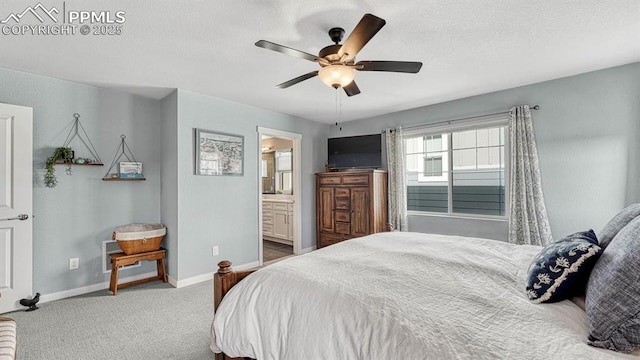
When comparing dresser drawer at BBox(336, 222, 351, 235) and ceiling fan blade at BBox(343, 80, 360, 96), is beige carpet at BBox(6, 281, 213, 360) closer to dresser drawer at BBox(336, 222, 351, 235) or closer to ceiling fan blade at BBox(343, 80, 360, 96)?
dresser drawer at BBox(336, 222, 351, 235)

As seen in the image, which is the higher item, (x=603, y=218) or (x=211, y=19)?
(x=211, y=19)

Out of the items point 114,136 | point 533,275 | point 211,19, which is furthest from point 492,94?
point 114,136

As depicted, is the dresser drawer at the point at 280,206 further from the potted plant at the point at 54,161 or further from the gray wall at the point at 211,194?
the potted plant at the point at 54,161

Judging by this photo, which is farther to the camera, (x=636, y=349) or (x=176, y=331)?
(x=176, y=331)

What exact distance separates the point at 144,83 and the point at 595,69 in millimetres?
4924

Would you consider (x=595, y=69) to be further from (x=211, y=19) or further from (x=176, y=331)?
(x=176, y=331)

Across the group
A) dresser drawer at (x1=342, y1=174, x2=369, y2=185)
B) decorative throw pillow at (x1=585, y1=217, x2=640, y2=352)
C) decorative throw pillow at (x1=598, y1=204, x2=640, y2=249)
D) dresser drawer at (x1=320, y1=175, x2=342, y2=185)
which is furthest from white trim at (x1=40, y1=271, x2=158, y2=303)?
decorative throw pillow at (x1=598, y1=204, x2=640, y2=249)

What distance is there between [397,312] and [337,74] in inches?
62.1

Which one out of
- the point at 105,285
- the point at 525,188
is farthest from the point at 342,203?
the point at 105,285

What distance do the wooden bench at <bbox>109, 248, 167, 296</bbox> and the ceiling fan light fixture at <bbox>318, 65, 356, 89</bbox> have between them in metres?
2.95

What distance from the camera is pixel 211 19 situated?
2014 mm

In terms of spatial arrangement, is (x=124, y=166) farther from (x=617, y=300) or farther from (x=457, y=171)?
(x=457, y=171)

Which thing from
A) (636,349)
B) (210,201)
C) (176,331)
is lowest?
(176,331)

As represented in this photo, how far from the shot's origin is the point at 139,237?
3.25 meters
